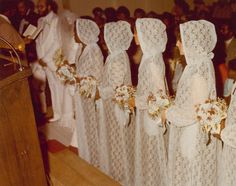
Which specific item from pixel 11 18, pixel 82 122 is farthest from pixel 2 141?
pixel 11 18

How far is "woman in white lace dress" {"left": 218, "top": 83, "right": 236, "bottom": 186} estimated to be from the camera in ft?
10.6

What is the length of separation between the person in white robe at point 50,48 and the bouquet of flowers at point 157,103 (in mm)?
2962

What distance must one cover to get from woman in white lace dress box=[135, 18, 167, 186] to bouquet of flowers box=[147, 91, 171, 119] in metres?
0.07

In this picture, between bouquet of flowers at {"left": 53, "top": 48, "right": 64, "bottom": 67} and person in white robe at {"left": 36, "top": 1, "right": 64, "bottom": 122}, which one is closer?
bouquet of flowers at {"left": 53, "top": 48, "right": 64, "bottom": 67}

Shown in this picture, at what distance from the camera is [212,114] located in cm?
334

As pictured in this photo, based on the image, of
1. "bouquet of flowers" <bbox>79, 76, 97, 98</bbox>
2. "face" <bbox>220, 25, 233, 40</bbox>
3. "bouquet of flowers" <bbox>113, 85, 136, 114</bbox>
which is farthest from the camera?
"face" <bbox>220, 25, 233, 40</bbox>

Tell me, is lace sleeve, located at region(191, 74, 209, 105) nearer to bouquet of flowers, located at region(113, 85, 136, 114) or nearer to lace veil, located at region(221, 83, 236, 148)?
lace veil, located at region(221, 83, 236, 148)

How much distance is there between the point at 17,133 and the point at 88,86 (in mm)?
2102

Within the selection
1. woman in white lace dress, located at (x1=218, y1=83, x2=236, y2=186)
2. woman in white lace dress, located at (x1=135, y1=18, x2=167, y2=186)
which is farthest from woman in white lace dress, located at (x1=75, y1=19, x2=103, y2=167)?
woman in white lace dress, located at (x1=218, y1=83, x2=236, y2=186)

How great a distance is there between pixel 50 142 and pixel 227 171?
138 inches

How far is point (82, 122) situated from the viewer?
5250 millimetres

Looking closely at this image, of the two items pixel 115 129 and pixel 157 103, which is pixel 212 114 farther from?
pixel 115 129

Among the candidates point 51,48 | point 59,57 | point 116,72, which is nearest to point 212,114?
point 116,72

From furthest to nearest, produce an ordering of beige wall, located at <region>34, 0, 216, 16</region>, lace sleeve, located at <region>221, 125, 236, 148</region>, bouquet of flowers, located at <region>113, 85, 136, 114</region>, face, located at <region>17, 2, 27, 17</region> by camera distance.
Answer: beige wall, located at <region>34, 0, 216, 16</region>, face, located at <region>17, 2, 27, 17</region>, bouquet of flowers, located at <region>113, 85, 136, 114</region>, lace sleeve, located at <region>221, 125, 236, 148</region>
